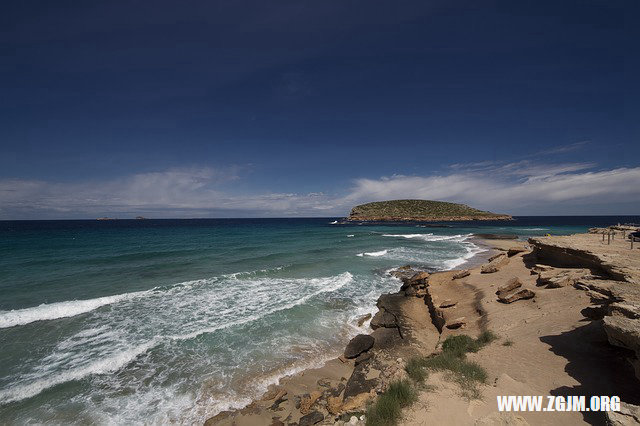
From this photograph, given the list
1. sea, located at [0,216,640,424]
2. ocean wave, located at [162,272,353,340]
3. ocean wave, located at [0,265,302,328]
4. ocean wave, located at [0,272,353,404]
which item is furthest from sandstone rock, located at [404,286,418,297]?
ocean wave, located at [0,265,302,328]

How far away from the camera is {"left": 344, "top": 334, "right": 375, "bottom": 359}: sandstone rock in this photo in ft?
35.3

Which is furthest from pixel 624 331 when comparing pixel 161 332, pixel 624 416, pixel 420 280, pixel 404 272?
pixel 404 272

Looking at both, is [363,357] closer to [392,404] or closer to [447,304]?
[392,404]

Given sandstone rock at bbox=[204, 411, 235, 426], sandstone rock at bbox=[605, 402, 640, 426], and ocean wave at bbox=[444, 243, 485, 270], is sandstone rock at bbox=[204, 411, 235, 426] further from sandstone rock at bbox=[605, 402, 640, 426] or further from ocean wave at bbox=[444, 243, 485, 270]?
ocean wave at bbox=[444, 243, 485, 270]

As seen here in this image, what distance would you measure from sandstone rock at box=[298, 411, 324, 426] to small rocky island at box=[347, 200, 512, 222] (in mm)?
114202

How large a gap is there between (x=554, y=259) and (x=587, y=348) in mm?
12901

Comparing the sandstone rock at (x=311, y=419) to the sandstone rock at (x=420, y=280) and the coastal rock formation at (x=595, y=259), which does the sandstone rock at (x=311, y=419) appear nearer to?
the coastal rock formation at (x=595, y=259)

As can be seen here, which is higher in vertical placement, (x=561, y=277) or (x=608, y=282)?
(x=608, y=282)

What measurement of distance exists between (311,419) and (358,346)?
420 centimetres

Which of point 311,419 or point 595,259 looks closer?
point 311,419

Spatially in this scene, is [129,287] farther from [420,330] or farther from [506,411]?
[506,411]

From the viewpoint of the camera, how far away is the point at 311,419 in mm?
7301

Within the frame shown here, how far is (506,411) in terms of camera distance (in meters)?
5.90

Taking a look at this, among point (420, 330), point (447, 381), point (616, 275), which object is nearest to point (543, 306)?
point (616, 275)
